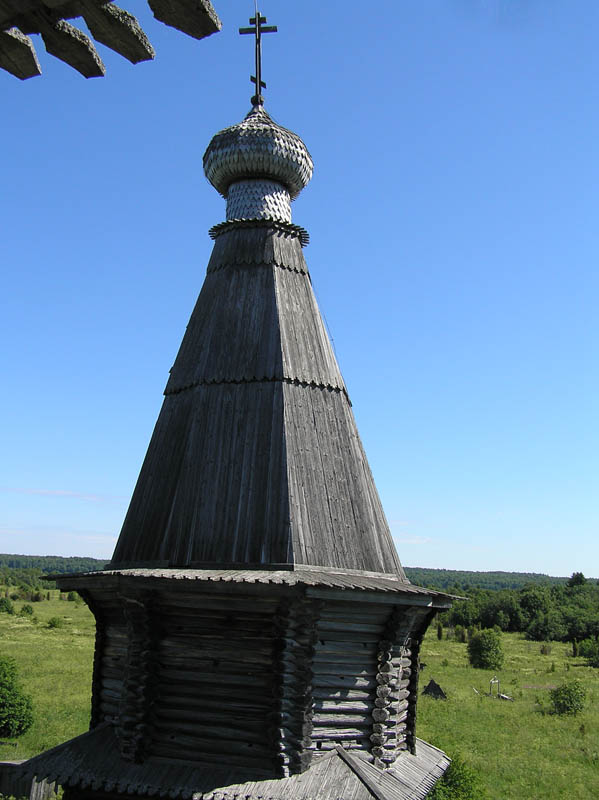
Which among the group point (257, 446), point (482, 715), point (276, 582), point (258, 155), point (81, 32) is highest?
point (258, 155)

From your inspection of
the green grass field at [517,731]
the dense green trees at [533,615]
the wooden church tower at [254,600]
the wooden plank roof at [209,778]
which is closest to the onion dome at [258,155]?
the wooden church tower at [254,600]

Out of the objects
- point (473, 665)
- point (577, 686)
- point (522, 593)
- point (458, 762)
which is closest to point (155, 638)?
point (458, 762)

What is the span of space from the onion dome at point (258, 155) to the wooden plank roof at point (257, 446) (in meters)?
0.99

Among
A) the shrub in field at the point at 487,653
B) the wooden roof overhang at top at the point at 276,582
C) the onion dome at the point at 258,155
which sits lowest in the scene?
the shrub in field at the point at 487,653

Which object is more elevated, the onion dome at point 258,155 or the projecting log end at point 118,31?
the onion dome at point 258,155

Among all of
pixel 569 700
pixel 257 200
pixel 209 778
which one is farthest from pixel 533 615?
pixel 209 778

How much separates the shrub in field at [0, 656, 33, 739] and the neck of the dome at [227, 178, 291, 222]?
19570 mm

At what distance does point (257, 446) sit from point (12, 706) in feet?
64.2

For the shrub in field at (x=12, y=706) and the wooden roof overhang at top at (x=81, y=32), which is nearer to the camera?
the wooden roof overhang at top at (x=81, y=32)

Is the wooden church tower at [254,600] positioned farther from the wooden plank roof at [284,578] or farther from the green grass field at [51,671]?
A: the green grass field at [51,671]

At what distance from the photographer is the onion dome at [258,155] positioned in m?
10.4

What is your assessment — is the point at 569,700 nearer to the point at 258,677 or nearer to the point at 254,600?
the point at 258,677

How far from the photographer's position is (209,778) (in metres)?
6.89

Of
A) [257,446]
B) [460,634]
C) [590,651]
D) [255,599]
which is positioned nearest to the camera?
[255,599]
